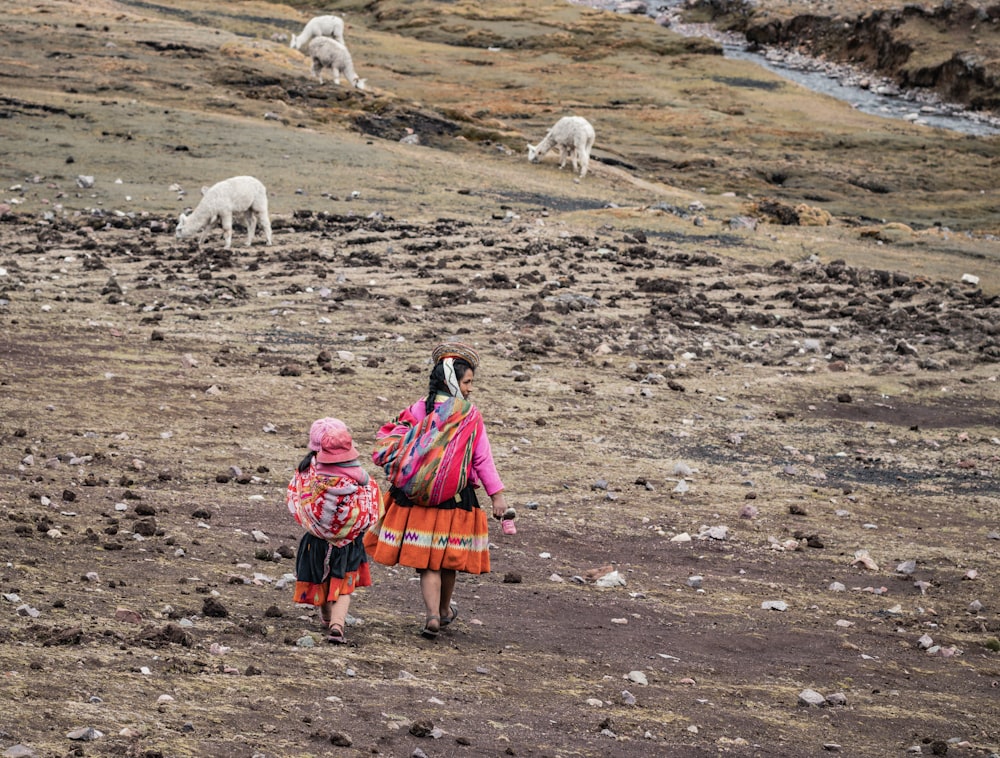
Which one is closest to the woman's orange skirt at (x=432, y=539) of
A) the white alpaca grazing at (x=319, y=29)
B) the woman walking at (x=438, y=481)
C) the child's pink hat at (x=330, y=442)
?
the woman walking at (x=438, y=481)

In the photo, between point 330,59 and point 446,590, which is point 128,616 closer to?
point 446,590

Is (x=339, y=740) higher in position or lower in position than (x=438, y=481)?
lower

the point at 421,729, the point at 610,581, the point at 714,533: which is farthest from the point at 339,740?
the point at 714,533

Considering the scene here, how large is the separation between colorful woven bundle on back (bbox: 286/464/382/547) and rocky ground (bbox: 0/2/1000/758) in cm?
59

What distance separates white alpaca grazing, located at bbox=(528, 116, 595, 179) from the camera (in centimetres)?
3319

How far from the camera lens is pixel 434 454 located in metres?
7.31

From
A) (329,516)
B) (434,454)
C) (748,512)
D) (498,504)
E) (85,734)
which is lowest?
(748,512)

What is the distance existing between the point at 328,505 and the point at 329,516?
0.06 metres

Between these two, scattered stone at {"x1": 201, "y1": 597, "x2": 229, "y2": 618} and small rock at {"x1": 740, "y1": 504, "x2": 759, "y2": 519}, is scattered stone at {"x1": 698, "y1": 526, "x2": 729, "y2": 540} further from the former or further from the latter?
scattered stone at {"x1": 201, "y1": 597, "x2": 229, "y2": 618}

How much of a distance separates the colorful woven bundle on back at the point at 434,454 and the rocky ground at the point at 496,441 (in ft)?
2.83

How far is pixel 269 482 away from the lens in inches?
411

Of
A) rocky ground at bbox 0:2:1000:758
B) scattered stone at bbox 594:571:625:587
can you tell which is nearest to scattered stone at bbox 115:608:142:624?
rocky ground at bbox 0:2:1000:758

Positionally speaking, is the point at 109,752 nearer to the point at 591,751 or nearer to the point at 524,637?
the point at 591,751

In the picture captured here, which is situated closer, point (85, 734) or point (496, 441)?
point (85, 734)
